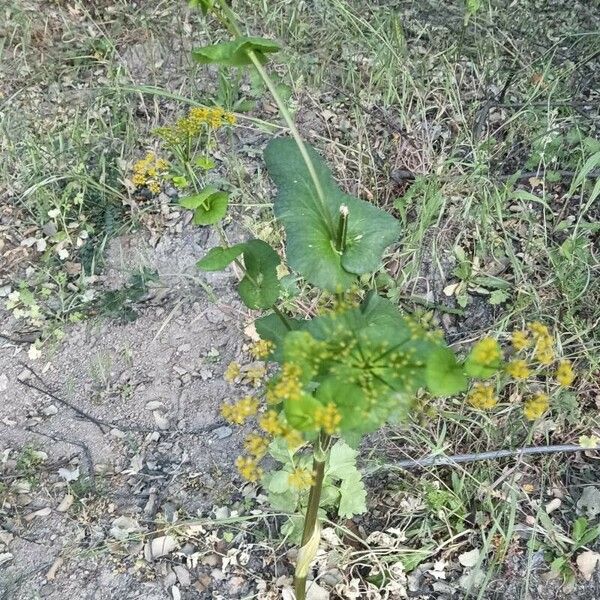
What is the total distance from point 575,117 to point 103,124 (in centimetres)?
190

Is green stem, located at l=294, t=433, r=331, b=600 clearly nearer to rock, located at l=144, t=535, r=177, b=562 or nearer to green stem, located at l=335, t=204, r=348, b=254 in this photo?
green stem, located at l=335, t=204, r=348, b=254

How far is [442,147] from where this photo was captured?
9.05 feet

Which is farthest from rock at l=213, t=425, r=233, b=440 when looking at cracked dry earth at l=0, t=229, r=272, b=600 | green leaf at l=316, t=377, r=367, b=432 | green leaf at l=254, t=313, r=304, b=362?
green leaf at l=316, t=377, r=367, b=432

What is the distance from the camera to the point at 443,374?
43.6 inches

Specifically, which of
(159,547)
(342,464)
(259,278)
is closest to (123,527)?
(159,547)

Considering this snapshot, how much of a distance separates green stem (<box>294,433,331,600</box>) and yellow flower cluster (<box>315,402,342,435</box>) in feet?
1.00

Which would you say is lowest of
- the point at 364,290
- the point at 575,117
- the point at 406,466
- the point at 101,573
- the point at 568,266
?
the point at 101,573

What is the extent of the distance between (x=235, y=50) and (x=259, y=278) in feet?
1.49

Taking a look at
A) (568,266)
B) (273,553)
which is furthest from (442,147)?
→ (273,553)

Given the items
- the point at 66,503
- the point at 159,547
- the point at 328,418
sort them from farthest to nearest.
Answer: the point at 66,503, the point at 159,547, the point at 328,418

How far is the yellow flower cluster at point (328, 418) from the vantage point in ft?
3.45

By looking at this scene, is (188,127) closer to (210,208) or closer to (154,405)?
(210,208)

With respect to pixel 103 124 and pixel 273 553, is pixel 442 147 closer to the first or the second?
pixel 103 124

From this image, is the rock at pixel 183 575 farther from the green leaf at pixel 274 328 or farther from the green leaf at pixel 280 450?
the green leaf at pixel 274 328
